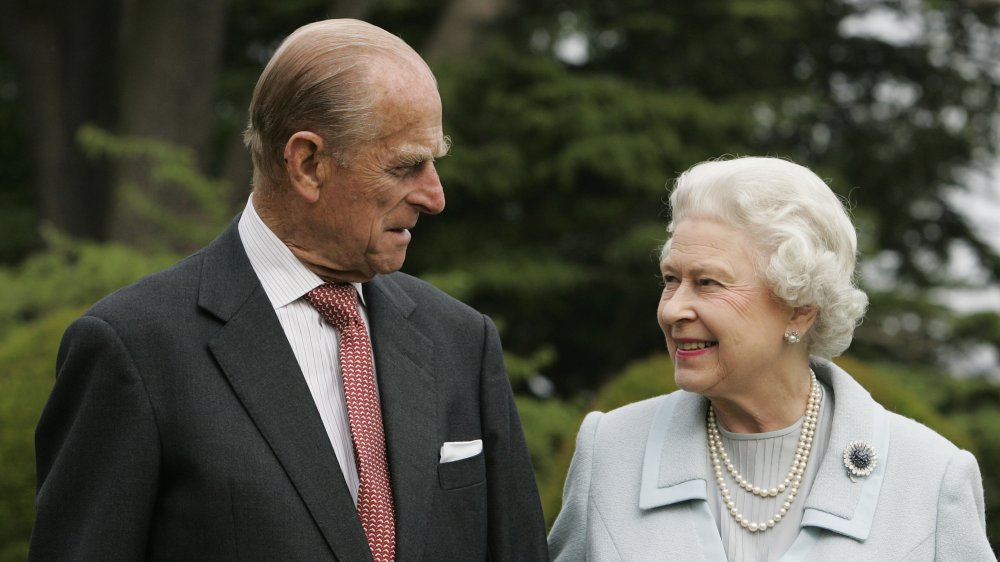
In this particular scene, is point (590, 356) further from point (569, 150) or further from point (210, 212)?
point (210, 212)

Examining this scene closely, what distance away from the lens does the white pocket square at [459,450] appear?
2867 millimetres

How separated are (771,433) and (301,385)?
1153 millimetres

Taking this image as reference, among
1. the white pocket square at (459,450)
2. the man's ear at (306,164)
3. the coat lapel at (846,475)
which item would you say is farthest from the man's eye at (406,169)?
the coat lapel at (846,475)

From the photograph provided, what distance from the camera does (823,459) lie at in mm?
3059

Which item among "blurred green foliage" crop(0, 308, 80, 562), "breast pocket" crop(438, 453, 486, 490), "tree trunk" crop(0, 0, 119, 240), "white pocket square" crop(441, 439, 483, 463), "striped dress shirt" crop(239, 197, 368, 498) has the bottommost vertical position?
"blurred green foliage" crop(0, 308, 80, 562)

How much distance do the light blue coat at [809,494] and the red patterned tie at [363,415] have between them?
0.62 meters

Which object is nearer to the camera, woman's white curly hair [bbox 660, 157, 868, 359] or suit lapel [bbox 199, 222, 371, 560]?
suit lapel [bbox 199, 222, 371, 560]

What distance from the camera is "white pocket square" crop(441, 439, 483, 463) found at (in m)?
2.87

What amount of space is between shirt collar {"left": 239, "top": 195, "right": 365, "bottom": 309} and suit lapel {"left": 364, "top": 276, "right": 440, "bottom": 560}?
212mm

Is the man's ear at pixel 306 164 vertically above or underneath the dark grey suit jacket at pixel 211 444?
above

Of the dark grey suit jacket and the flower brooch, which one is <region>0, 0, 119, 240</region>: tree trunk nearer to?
the dark grey suit jacket

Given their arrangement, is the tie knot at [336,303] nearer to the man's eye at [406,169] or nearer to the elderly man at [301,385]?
the elderly man at [301,385]

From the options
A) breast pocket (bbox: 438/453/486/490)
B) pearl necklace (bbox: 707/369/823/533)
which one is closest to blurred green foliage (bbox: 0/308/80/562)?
breast pocket (bbox: 438/453/486/490)

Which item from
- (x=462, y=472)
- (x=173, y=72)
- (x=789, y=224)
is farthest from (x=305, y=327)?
(x=173, y=72)
